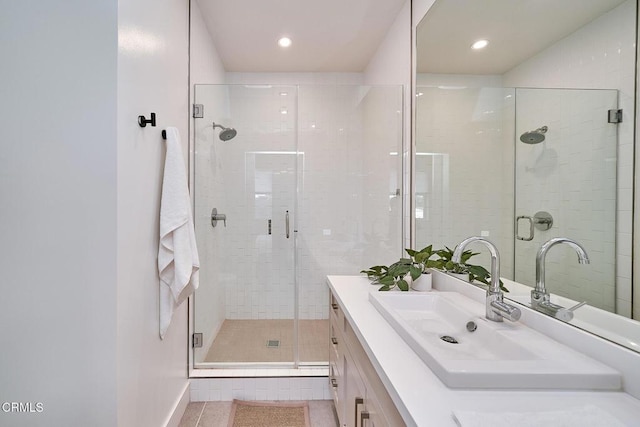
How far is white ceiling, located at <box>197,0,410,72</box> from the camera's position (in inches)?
84.4

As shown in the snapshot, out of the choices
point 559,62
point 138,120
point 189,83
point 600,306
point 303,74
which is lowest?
point 600,306

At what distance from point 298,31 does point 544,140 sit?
204 centimetres

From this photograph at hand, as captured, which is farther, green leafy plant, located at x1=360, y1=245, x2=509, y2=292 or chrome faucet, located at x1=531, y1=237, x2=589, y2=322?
green leafy plant, located at x1=360, y1=245, x2=509, y2=292

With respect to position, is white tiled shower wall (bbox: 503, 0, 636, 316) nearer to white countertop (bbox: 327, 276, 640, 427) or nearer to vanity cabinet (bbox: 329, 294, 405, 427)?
white countertop (bbox: 327, 276, 640, 427)

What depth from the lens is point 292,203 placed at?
7.98 ft

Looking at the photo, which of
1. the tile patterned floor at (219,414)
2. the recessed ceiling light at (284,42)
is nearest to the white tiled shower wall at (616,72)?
the tile patterned floor at (219,414)

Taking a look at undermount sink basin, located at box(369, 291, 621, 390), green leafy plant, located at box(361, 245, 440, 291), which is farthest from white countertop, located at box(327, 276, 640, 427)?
green leafy plant, located at box(361, 245, 440, 291)

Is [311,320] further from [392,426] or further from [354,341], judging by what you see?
[392,426]

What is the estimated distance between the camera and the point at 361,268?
2.48 m

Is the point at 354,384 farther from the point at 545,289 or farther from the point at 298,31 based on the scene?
the point at 298,31

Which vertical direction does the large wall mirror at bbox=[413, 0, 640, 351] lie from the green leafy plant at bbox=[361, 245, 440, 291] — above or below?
above

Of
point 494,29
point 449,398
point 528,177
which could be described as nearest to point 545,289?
point 528,177

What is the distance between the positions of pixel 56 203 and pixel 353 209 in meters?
1.81

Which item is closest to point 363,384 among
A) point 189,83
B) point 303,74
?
point 189,83
